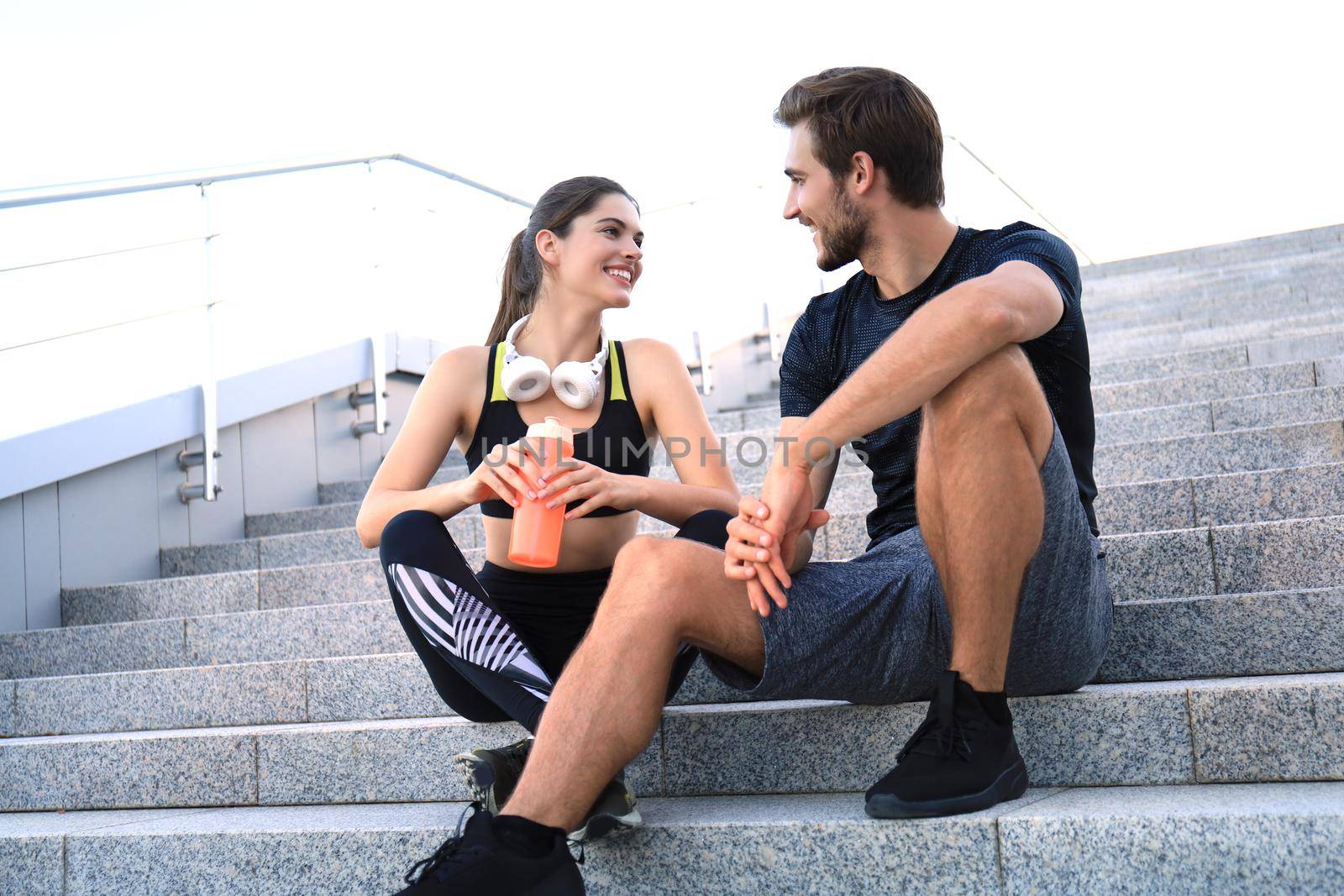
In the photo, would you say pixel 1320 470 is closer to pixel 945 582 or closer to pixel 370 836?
pixel 945 582

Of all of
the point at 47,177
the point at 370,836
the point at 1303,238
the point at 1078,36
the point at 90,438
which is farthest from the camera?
the point at 1078,36

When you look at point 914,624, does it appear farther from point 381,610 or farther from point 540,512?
point 381,610

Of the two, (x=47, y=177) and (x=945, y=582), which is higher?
(x=47, y=177)

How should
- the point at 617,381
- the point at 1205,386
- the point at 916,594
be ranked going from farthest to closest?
the point at 1205,386 → the point at 617,381 → the point at 916,594

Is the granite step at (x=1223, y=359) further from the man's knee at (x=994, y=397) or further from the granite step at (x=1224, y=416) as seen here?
the man's knee at (x=994, y=397)

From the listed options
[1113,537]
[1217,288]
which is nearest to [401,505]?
[1113,537]

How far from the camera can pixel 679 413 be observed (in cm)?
232

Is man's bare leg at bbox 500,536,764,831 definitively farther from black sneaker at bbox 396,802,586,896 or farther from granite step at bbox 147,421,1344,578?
granite step at bbox 147,421,1344,578

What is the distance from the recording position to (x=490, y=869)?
135cm

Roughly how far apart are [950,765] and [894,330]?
809 millimetres

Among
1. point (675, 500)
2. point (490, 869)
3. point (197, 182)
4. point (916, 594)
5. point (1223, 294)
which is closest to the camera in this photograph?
point (490, 869)

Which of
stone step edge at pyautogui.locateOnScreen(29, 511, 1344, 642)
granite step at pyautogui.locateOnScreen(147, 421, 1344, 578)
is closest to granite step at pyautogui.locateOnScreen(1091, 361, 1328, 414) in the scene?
granite step at pyautogui.locateOnScreen(147, 421, 1344, 578)

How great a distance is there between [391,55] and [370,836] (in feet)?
26.1

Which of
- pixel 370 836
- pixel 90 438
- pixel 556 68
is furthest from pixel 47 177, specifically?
pixel 556 68
